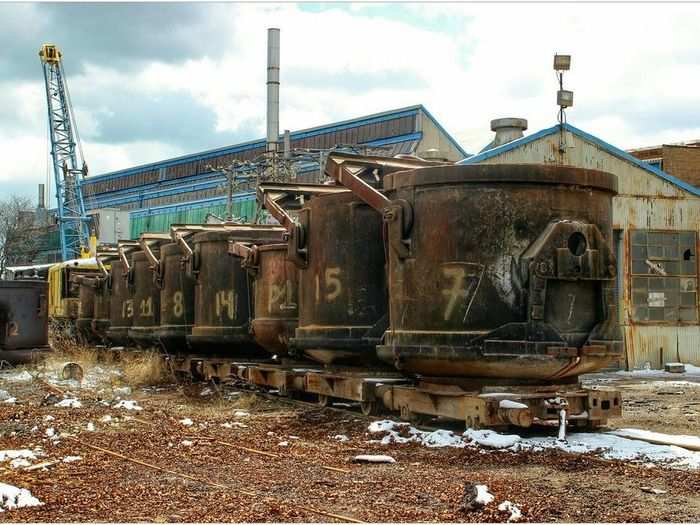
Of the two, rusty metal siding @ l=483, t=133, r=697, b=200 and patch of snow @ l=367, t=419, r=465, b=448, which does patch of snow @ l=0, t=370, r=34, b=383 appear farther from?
rusty metal siding @ l=483, t=133, r=697, b=200

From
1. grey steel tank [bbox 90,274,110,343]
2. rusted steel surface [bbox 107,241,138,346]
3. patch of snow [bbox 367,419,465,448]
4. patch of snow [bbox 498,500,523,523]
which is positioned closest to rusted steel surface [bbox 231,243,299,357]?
patch of snow [bbox 367,419,465,448]

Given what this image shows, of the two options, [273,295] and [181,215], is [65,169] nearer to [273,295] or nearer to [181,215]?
[181,215]

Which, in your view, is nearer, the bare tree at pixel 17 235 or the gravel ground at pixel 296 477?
the gravel ground at pixel 296 477

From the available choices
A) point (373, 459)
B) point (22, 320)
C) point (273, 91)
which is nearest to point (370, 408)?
point (373, 459)

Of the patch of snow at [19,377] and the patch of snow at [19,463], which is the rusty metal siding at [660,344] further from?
the patch of snow at [19,463]

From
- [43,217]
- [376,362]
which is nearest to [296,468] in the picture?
[376,362]

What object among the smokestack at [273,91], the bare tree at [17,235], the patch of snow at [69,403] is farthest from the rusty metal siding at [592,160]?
the bare tree at [17,235]

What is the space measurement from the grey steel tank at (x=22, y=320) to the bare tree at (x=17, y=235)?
37.6 m

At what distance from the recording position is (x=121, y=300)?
1959cm

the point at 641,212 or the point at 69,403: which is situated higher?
the point at 641,212

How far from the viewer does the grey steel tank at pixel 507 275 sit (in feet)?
28.2

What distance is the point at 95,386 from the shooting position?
14820 mm

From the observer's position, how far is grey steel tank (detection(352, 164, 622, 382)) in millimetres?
8594

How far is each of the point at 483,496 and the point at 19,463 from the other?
3.72 meters
